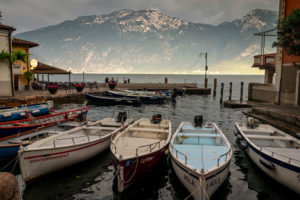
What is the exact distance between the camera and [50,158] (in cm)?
936

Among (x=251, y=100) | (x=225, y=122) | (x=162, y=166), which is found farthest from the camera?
(x=251, y=100)

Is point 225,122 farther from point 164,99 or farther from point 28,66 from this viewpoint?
point 28,66

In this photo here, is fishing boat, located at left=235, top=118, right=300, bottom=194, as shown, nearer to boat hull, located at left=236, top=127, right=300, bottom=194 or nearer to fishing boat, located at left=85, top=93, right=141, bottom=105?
boat hull, located at left=236, top=127, right=300, bottom=194

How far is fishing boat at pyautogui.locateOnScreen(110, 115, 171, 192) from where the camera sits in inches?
330

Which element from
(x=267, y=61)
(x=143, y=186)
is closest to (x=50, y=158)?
(x=143, y=186)

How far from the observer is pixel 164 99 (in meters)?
39.2

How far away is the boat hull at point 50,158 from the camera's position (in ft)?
28.8

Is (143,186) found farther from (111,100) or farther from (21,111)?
(111,100)

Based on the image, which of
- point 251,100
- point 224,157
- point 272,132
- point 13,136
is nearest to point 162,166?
point 224,157

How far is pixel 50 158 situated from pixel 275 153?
9.72m

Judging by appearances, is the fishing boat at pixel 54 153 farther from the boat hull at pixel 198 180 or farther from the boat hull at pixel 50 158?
the boat hull at pixel 198 180

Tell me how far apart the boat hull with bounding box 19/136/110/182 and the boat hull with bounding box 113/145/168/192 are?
2561mm

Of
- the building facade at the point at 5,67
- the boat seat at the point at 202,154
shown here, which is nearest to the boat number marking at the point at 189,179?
the boat seat at the point at 202,154

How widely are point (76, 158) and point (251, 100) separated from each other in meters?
27.4
